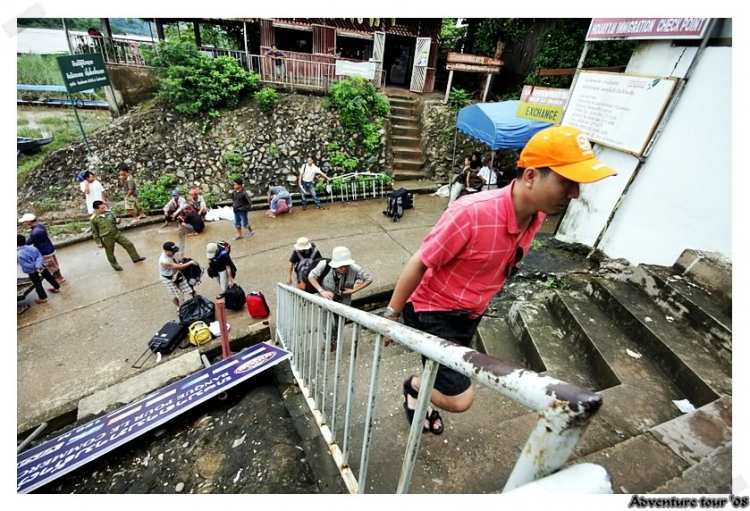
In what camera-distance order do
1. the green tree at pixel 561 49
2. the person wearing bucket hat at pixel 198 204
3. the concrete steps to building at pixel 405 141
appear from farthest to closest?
1. the concrete steps to building at pixel 405 141
2. the green tree at pixel 561 49
3. the person wearing bucket hat at pixel 198 204

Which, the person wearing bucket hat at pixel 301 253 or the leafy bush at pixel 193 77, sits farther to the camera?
the leafy bush at pixel 193 77

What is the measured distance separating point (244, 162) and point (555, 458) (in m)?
10.4

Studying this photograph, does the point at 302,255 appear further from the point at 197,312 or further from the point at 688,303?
the point at 688,303

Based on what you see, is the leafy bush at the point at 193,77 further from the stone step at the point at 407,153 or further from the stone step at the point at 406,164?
the stone step at the point at 406,164

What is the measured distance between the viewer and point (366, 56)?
45.0 feet

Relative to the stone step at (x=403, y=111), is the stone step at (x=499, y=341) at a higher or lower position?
lower

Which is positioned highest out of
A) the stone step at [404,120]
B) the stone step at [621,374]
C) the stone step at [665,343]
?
the stone step at [404,120]

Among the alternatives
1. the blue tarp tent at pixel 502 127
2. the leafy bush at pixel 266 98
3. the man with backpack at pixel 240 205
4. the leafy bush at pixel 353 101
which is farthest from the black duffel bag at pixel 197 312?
the leafy bush at pixel 266 98

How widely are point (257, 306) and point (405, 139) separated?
26.9 ft

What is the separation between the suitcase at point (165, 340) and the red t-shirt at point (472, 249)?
4280 mm

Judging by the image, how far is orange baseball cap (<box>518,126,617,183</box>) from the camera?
136 centimetres

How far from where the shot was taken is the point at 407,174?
34.4 ft

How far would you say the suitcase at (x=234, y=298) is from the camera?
209 inches

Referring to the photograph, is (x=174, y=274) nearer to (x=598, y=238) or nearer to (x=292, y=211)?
(x=292, y=211)
